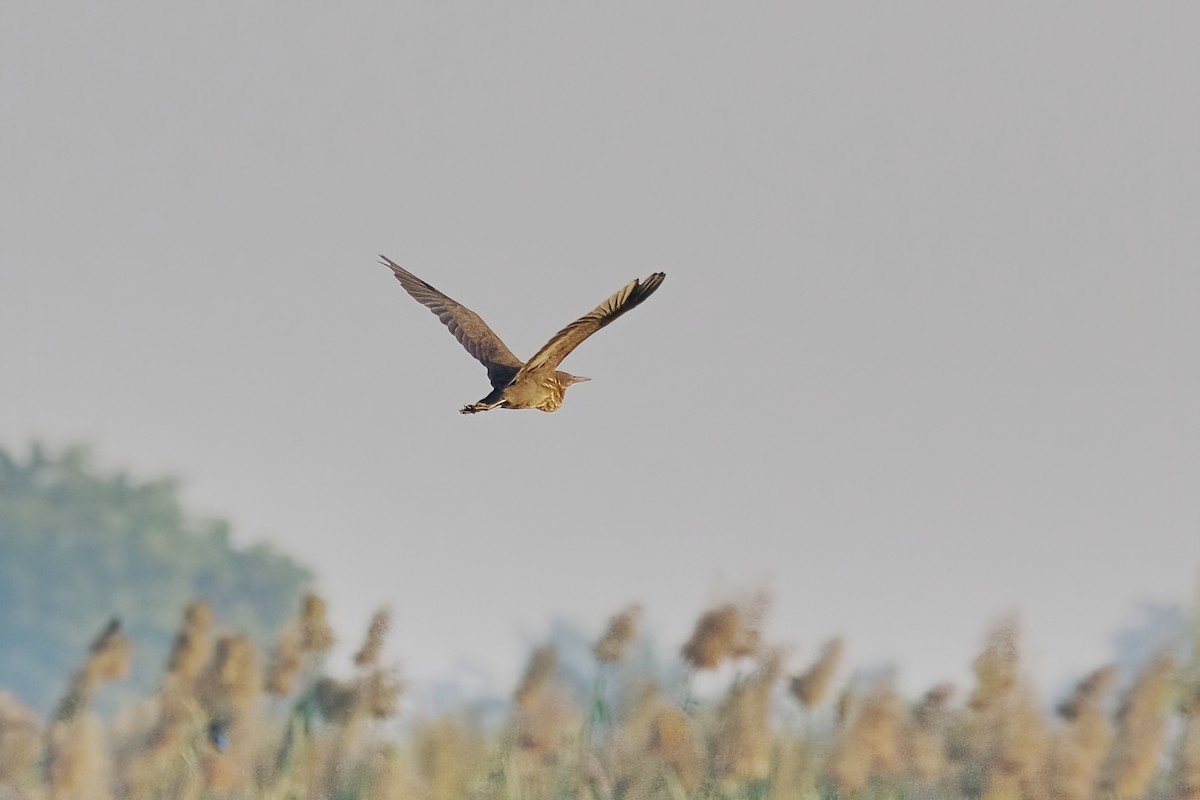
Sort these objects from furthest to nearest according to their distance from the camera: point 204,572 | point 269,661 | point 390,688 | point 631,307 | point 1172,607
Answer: point 1172,607, point 204,572, point 269,661, point 390,688, point 631,307

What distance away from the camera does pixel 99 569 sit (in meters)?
74.2

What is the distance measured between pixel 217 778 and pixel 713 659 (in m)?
2.46

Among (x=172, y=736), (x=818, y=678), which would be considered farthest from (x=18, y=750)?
(x=818, y=678)

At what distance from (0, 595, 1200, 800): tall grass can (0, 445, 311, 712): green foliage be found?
6157cm

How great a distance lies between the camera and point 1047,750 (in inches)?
346

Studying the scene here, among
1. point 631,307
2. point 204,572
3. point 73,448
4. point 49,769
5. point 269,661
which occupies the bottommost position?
point 49,769

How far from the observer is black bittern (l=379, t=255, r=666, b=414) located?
26.9 ft

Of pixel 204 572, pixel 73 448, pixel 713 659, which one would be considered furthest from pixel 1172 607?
pixel 713 659

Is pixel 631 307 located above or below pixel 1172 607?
below

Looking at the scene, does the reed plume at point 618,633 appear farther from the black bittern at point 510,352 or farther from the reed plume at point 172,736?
the reed plume at point 172,736

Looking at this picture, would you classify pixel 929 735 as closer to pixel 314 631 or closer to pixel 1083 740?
pixel 1083 740

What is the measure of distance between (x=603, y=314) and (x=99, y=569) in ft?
227

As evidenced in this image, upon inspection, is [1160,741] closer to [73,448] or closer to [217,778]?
[217,778]

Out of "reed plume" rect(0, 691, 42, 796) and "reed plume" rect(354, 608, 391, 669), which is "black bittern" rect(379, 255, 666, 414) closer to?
"reed plume" rect(354, 608, 391, 669)
